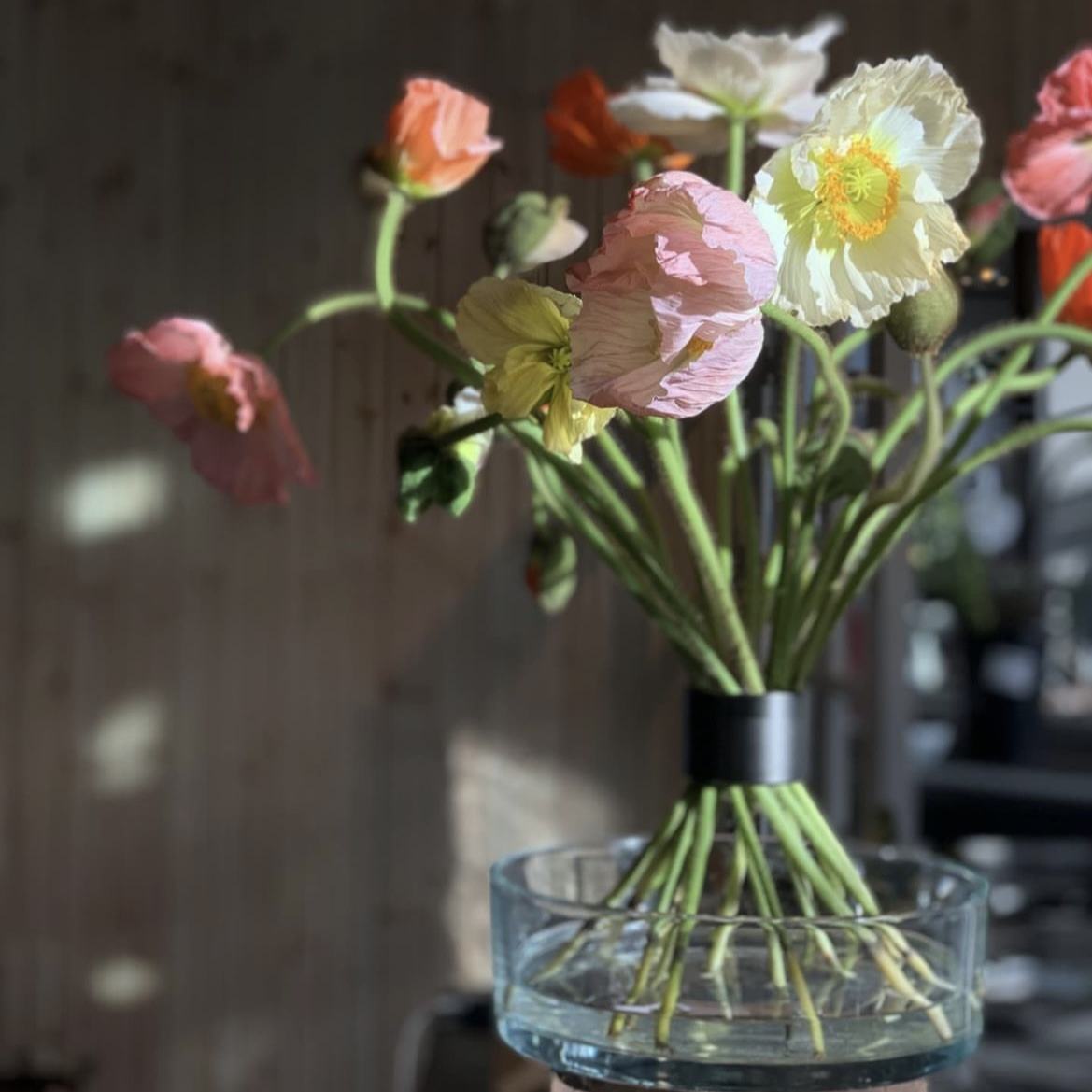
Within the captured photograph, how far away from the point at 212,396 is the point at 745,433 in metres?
0.25

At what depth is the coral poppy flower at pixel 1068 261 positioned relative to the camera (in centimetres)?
68

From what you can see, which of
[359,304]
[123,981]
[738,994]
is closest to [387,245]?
[359,304]

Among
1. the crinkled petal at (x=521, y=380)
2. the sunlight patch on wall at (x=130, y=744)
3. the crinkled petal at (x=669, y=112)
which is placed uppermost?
the crinkled petal at (x=669, y=112)

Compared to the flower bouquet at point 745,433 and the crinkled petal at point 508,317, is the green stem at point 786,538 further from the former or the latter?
the crinkled petal at point 508,317

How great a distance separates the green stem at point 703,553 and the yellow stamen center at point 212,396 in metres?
0.19

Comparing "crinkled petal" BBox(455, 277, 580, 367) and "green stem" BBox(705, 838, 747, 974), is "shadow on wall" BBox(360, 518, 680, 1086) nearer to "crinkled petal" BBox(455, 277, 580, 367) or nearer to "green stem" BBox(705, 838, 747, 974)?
"green stem" BBox(705, 838, 747, 974)

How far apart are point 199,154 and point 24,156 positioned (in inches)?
12.4

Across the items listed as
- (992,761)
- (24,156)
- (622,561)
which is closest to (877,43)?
(24,156)

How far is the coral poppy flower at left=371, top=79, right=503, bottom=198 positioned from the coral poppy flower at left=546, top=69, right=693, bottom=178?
0.20 ft

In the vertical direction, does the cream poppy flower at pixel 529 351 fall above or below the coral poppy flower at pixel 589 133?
below

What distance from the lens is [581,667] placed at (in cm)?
250

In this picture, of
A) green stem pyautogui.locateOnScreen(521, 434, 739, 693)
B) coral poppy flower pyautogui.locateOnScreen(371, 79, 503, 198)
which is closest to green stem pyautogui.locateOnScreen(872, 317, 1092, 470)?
green stem pyautogui.locateOnScreen(521, 434, 739, 693)

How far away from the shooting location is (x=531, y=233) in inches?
25.3

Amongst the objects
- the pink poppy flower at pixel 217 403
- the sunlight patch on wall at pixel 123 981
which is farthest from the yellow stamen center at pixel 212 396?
the sunlight patch on wall at pixel 123 981
